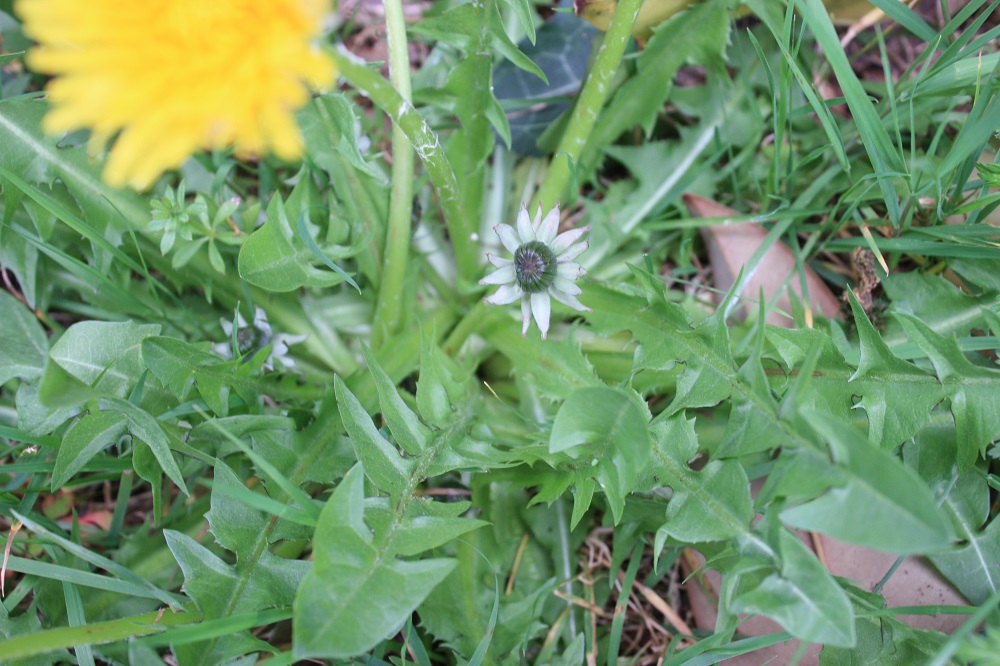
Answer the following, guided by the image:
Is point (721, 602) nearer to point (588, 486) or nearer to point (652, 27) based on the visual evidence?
point (588, 486)

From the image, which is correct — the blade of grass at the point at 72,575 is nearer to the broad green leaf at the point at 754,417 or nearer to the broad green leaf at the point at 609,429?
the broad green leaf at the point at 609,429

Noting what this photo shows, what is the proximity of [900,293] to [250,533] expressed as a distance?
5.78 ft

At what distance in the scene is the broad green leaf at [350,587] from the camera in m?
1.09

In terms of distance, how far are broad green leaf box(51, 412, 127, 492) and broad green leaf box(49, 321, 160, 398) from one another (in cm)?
14

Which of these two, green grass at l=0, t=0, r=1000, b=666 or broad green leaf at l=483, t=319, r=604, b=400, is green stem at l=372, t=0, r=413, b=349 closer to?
green grass at l=0, t=0, r=1000, b=666

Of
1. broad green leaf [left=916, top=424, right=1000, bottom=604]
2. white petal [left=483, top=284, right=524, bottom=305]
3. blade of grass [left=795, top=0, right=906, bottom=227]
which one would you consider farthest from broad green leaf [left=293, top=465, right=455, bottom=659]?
blade of grass [left=795, top=0, right=906, bottom=227]

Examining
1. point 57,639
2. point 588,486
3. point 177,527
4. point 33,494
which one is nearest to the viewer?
point 57,639

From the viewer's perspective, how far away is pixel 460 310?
6.82ft

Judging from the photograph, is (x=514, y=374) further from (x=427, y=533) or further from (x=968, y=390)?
(x=968, y=390)

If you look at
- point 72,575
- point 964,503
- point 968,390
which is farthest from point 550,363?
point 72,575

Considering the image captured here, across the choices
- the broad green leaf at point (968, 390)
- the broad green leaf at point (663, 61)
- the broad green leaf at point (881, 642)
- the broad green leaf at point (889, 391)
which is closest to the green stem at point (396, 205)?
the broad green leaf at point (663, 61)

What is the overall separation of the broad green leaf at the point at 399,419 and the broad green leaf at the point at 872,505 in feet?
2.44

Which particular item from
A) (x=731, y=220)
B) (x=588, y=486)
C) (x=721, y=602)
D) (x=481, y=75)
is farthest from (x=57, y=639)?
(x=731, y=220)

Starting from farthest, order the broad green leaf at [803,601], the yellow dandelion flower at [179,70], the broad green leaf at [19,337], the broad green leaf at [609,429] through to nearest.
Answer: the broad green leaf at [19,337] < the broad green leaf at [609,429] < the broad green leaf at [803,601] < the yellow dandelion flower at [179,70]
